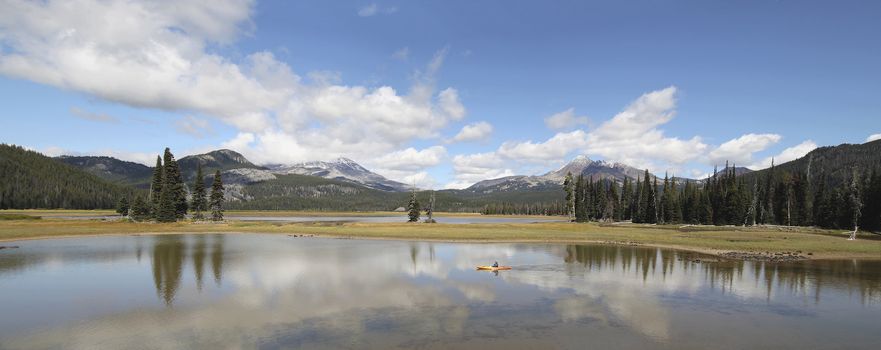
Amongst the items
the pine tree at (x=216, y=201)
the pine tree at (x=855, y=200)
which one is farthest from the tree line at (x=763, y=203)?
the pine tree at (x=216, y=201)

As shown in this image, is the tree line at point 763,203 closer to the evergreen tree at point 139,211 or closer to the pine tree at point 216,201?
the pine tree at point 216,201

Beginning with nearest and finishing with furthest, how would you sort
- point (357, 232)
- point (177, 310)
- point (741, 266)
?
1. point (177, 310)
2. point (741, 266)
3. point (357, 232)

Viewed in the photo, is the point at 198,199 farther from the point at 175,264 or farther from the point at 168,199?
the point at 175,264

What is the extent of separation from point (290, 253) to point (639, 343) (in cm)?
4164

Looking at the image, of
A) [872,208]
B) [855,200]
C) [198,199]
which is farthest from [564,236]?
→ [198,199]

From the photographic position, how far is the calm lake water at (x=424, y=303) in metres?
20.7

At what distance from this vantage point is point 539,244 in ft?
233

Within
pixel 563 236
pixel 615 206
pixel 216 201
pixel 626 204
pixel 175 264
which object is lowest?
pixel 175 264

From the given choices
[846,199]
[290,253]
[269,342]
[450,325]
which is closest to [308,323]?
[269,342]

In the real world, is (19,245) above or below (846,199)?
below

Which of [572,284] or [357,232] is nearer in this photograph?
[572,284]

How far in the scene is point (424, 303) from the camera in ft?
91.6

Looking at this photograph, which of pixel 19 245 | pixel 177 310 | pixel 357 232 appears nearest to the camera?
pixel 177 310

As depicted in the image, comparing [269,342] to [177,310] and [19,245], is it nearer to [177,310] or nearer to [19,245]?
[177,310]
